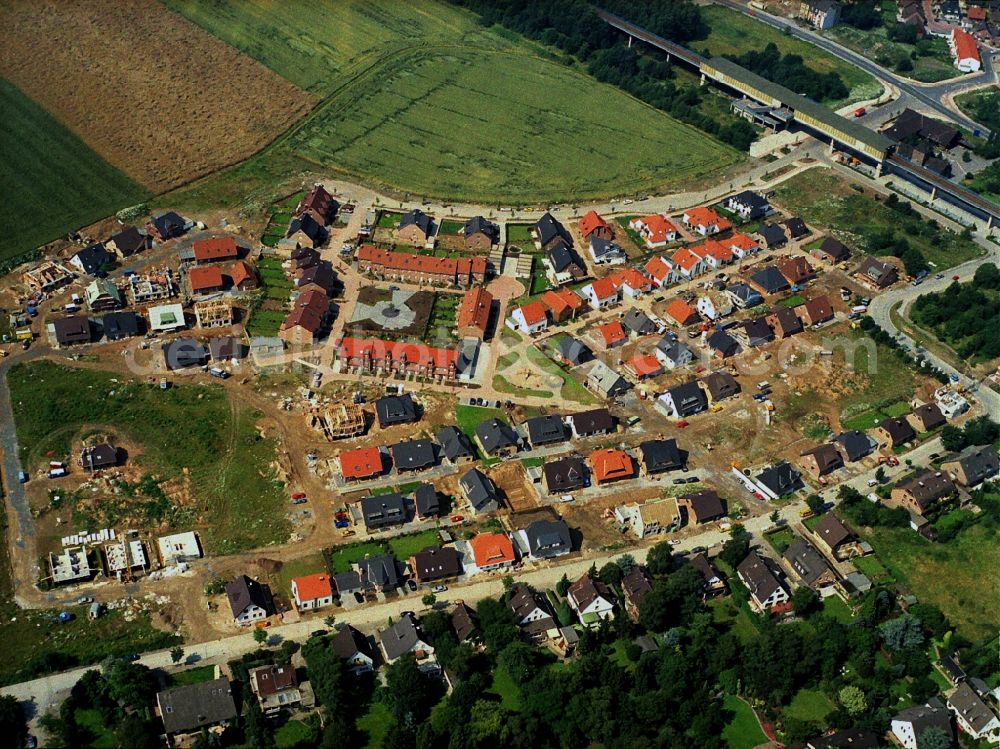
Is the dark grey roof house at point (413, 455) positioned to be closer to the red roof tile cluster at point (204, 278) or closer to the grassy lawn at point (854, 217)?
the red roof tile cluster at point (204, 278)

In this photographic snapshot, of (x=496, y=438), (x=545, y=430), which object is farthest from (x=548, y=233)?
(x=496, y=438)

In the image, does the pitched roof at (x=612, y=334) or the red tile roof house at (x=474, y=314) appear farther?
the pitched roof at (x=612, y=334)

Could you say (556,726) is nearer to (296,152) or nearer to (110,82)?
(296,152)

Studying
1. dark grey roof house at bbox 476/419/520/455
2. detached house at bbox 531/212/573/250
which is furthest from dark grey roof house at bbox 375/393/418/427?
detached house at bbox 531/212/573/250

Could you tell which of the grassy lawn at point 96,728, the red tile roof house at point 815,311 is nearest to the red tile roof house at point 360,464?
the grassy lawn at point 96,728

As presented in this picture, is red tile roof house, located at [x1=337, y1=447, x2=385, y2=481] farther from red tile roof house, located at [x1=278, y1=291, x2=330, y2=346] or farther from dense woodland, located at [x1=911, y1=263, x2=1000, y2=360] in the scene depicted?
dense woodland, located at [x1=911, y1=263, x2=1000, y2=360]
